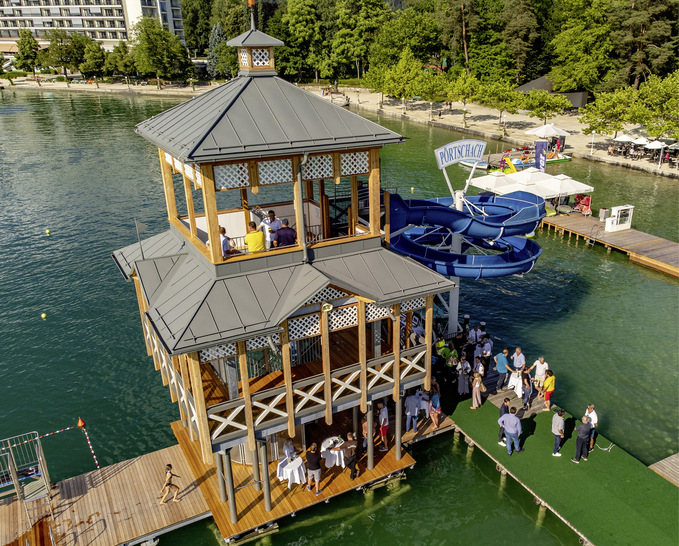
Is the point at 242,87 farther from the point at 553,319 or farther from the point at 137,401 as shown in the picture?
the point at 553,319

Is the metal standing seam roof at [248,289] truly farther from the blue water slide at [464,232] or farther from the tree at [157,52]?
the tree at [157,52]

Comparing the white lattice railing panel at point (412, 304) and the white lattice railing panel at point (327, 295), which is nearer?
the white lattice railing panel at point (327, 295)

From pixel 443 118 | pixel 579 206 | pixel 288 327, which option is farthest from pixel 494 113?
pixel 288 327

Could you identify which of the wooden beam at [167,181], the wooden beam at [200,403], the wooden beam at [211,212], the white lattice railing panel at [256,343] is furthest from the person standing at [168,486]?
the wooden beam at [167,181]

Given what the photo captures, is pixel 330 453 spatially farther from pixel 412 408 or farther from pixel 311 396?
pixel 412 408

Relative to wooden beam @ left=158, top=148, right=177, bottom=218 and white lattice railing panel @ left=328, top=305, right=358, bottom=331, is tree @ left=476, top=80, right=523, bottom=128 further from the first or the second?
white lattice railing panel @ left=328, top=305, right=358, bottom=331

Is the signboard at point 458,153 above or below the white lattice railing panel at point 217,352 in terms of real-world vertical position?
above

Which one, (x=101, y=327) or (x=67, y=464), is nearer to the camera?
(x=67, y=464)
